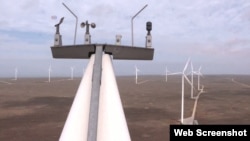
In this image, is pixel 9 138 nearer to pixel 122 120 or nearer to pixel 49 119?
pixel 49 119

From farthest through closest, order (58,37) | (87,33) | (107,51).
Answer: (87,33) < (58,37) < (107,51)

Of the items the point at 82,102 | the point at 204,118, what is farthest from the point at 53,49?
the point at 204,118

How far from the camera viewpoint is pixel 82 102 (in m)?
6.22

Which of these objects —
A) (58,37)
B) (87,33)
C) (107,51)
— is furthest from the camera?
(87,33)

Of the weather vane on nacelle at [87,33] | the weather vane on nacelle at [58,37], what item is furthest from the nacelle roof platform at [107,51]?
the weather vane on nacelle at [87,33]

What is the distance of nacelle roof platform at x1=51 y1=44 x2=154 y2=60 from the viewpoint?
7225 mm

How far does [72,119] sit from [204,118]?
25.7m

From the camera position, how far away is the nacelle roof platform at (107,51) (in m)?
7.23

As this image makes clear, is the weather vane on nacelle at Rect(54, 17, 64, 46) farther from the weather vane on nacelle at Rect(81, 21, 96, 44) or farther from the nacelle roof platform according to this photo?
the weather vane on nacelle at Rect(81, 21, 96, 44)

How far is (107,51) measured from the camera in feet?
23.8
